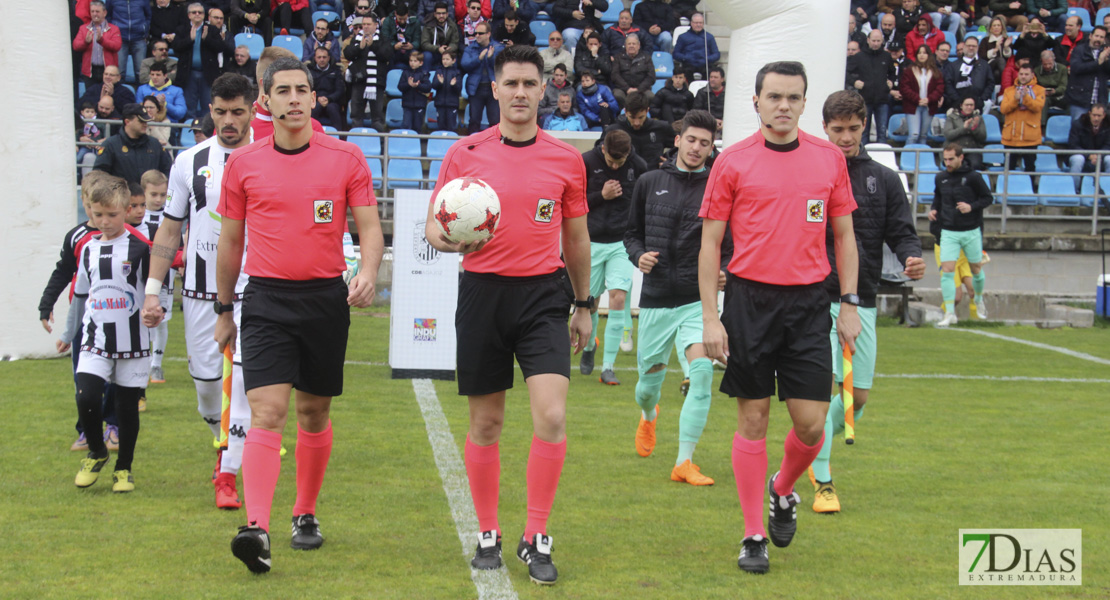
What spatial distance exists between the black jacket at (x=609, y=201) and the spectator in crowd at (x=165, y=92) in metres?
8.68

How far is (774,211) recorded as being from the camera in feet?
15.5

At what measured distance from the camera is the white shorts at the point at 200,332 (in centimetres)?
580

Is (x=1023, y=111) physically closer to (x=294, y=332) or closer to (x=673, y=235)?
(x=673, y=235)

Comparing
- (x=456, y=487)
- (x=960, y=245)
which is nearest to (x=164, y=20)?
(x=960, y=245)

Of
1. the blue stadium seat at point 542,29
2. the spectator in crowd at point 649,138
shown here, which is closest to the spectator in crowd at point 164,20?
the blue stadium seat at point 542,29

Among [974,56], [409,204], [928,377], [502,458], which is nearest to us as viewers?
[502,458]

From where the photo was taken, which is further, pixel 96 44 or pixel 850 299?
pixel 96 44

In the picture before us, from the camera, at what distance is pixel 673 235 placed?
22.4ft

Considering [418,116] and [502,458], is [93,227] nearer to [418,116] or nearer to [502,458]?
[502,458]

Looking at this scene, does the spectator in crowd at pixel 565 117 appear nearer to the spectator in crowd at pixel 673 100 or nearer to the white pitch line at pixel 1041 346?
the spectator in crowd at pixel 673 100

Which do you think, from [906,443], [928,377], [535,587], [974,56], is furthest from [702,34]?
[535,587]

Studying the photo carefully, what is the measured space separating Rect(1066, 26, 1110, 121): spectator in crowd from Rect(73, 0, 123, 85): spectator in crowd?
53.3 ft

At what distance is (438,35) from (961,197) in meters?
9.01

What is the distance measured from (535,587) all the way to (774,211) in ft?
6.06
